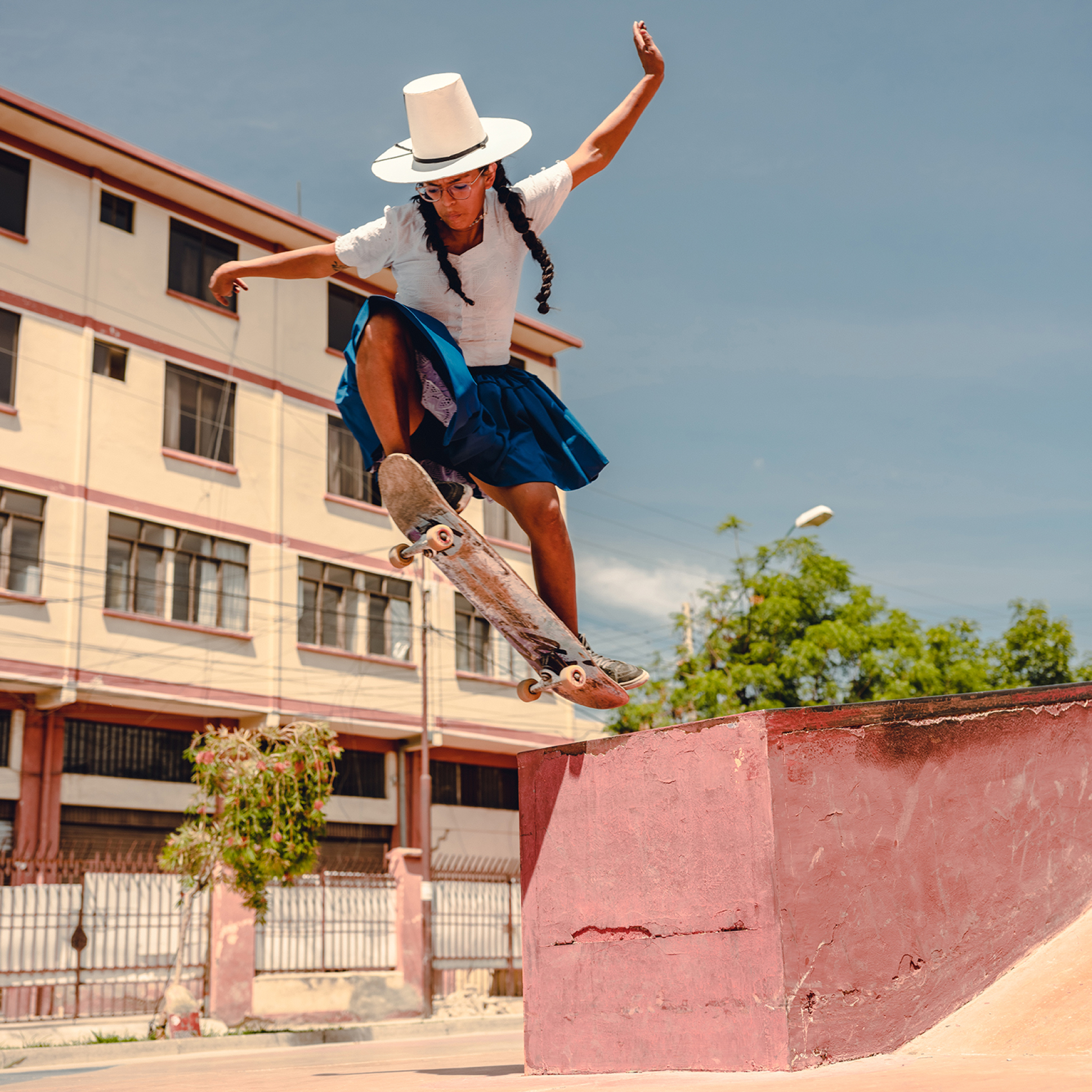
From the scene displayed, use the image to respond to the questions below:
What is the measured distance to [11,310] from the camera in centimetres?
1855

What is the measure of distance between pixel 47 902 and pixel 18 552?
19.5ft

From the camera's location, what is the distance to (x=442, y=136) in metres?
4.11

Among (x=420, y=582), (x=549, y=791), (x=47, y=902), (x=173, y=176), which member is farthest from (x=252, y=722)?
(x=549, y=791)

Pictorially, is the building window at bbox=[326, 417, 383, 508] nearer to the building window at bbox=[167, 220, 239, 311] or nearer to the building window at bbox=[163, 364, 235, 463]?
the building window at bbox=[163, 364, 235, 463]

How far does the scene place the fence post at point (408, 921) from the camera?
18172mm

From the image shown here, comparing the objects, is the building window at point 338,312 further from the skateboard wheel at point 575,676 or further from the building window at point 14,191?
the skateboard wheel at point 575,676

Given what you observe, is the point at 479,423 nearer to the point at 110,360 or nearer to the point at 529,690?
the point at 529,690

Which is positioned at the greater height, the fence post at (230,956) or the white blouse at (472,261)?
the white blouse at (472,261)

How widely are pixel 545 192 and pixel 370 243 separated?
71cm

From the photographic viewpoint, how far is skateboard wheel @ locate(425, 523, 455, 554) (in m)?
4.12

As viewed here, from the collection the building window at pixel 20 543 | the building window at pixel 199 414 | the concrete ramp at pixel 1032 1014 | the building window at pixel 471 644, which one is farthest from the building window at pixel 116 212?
the concrete ramp at pixel 1032 1014

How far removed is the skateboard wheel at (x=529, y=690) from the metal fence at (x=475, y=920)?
14941mm

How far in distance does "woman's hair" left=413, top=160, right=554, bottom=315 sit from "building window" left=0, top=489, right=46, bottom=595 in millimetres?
15531

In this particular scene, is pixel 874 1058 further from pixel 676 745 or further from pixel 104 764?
pixel 104 764
